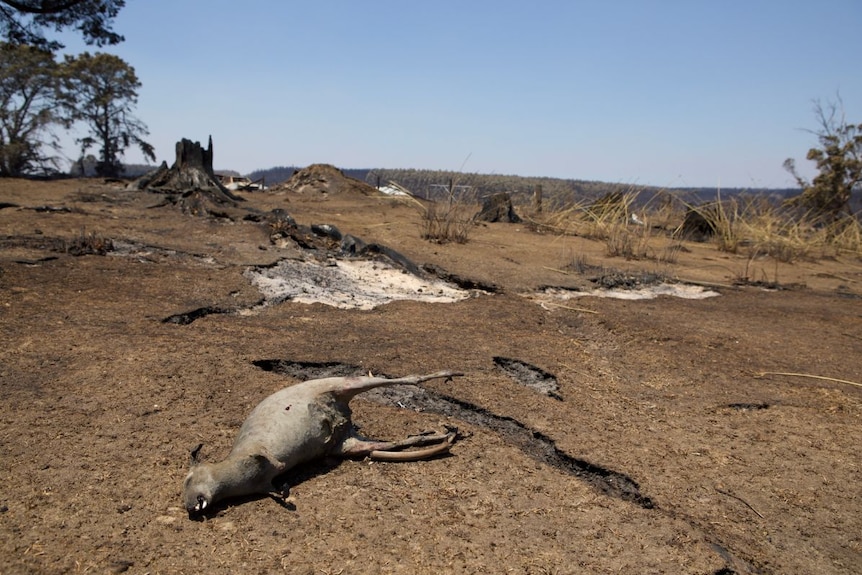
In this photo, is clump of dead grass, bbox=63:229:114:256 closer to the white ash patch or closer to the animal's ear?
the white ash patch

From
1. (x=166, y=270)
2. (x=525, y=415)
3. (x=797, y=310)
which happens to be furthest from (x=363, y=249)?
(x=797, y=310)

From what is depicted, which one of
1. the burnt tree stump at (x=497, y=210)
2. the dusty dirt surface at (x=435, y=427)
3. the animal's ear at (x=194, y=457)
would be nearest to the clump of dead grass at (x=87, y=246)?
the dusty dirt surface at (x=435, y=427)

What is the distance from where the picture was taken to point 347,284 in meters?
4.95

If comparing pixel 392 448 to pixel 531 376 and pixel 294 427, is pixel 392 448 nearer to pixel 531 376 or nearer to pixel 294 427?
pixel 294 427

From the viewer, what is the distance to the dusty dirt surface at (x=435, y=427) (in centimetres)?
182

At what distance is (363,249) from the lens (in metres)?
5.78

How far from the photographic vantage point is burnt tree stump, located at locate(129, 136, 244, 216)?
8070mm

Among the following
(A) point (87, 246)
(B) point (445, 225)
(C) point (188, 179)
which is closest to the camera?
(A) point (87, 246)

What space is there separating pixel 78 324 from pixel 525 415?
2223 mm

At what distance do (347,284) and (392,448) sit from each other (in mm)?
2765

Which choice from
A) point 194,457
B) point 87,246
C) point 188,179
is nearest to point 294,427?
point 194,457

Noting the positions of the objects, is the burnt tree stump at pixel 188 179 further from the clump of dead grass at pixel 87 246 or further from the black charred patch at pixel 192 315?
the black charred patch at pixel 192 315

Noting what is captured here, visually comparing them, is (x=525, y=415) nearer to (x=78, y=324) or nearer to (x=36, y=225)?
(x=78, y=324)

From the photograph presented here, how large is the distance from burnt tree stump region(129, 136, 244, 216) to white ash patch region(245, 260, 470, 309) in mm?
3145
